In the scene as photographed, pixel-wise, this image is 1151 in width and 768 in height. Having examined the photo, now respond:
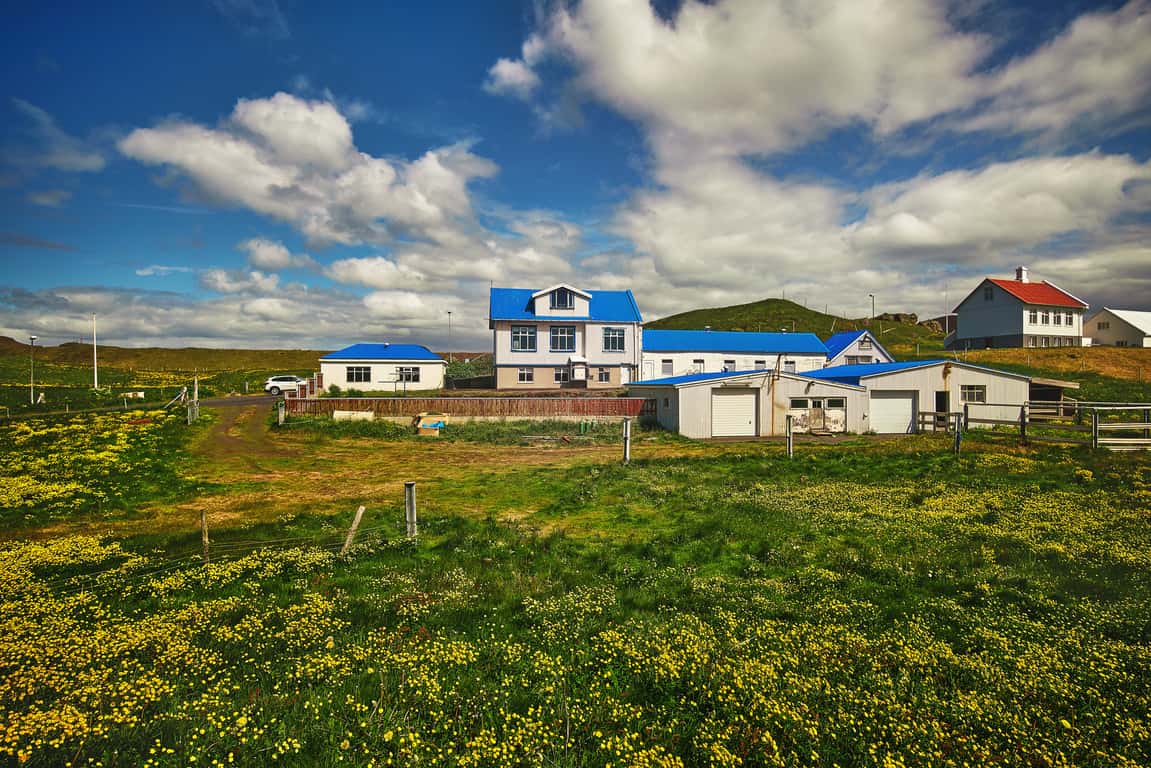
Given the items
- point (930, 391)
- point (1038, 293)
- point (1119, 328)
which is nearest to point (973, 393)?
point (930, 391)

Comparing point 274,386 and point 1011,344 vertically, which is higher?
point 1011,344

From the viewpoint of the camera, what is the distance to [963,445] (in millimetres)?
24594

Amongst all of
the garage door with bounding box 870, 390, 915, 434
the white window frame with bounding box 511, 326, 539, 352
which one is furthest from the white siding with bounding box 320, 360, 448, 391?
the garage door with bounding box 870, 390, 915, 434

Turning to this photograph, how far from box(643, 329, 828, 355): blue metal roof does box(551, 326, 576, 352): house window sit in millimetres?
8599

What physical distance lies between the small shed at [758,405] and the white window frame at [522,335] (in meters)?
17.8

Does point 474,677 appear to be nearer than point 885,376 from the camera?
Yes

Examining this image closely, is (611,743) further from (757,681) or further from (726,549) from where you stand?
(726,549)

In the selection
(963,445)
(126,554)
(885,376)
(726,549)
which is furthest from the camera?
(885,376)

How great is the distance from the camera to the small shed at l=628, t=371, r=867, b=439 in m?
32.8

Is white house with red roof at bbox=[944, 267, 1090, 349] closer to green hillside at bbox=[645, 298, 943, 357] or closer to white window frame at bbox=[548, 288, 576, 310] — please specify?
green hillside at bbox=[645, 298, 943, 357]

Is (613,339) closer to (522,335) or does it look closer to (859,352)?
(522,335)

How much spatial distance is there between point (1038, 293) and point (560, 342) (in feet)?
213

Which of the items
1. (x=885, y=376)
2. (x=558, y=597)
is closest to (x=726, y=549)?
(x=558, y=597)

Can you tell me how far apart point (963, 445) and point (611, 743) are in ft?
87.9
